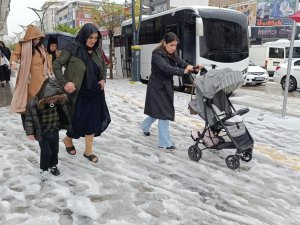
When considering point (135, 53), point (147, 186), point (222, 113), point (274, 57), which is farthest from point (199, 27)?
A: point (274, 57)

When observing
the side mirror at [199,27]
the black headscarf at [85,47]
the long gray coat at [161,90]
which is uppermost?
the side mirror at [199,27]

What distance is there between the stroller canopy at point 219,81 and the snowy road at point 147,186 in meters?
1.01

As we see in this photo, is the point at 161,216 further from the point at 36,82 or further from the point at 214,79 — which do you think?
the point at 36,82

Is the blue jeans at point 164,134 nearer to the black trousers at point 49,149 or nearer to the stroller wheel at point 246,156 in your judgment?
the stroller wheel at point 246,156

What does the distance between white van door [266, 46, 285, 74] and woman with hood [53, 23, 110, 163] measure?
830 inches

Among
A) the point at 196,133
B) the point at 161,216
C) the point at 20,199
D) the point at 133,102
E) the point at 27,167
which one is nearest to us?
the point at 161,216

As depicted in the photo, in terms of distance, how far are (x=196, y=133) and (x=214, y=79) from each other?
45.6 inches

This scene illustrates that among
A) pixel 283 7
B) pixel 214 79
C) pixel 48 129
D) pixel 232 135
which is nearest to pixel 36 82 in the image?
pixel 48 129

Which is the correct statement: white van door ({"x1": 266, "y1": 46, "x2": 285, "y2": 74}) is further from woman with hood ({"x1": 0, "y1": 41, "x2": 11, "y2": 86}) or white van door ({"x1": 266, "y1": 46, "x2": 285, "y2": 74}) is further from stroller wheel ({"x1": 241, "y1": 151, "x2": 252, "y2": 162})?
stroller wheel ({"x1": 241, "y1": 151, "x2": 252, "y2": 162})

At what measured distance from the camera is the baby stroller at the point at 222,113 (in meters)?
4.38

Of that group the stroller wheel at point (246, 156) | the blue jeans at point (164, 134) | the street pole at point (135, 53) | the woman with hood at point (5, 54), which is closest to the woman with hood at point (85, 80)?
the blue jeans at point (164, 134)

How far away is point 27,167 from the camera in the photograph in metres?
4.31

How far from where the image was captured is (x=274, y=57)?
23328 millimetres

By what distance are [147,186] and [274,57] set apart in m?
21.8
